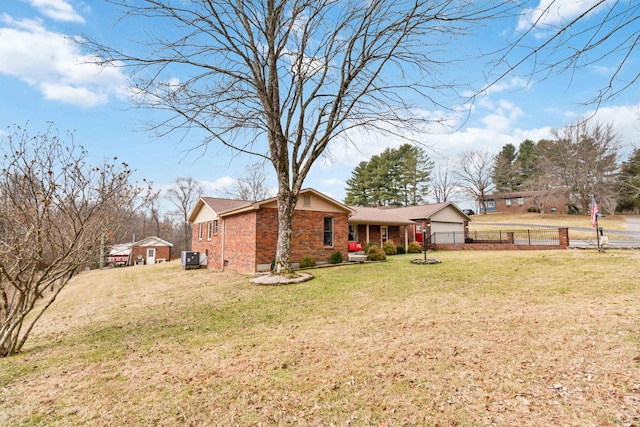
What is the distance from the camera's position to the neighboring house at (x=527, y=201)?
41531 mm

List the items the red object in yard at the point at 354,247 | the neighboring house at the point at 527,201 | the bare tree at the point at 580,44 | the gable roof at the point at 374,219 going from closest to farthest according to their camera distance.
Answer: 1. the bare tree at the point at 580,44
2. the red object in yard at the point at 354,247
3. the gable roof at the point at 374,219
4. the neighboring house at the point at 527,201

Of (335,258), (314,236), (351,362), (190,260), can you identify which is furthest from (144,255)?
(351,362)

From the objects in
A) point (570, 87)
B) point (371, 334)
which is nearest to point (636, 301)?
point (371, 334)

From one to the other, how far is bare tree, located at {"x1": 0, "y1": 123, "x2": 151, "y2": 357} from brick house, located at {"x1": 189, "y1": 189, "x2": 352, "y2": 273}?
23.6 ft

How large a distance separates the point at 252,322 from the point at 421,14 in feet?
31.0

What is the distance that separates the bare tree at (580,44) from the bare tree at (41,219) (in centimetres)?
741

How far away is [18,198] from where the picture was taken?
574cm

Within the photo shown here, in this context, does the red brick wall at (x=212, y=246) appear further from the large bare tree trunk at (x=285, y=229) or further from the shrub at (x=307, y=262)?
the large bare tree trunk at (x=285, y=229)

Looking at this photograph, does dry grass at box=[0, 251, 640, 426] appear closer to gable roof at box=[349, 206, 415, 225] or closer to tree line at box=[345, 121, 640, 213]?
gable roof at box=[349, 206, 415, 225]

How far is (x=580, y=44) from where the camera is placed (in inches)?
105

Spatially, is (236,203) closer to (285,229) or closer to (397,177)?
(285,229)

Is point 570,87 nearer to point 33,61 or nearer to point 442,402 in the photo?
point 442,402

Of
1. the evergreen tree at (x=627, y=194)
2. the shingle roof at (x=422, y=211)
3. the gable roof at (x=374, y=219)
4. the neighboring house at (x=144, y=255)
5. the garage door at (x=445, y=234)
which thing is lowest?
the neighboring house at (x=144, y=255)

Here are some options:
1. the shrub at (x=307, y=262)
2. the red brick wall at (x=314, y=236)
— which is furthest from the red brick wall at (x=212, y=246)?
the shrub at (x=307, y=262)
